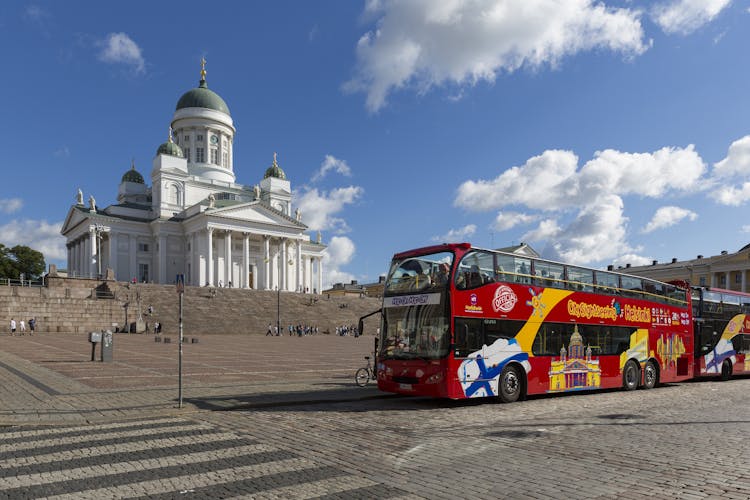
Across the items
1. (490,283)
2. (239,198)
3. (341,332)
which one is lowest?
(341,332)

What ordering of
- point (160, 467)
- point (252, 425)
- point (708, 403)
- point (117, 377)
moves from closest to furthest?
point (160, 467), point (252, 425), point (708, 403), point (117, 377)

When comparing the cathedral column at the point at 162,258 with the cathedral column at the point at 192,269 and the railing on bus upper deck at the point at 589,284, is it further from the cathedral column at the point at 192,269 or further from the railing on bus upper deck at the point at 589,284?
the railing on bus upper deck at the point at 589,284

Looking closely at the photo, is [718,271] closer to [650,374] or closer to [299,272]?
[299,272]

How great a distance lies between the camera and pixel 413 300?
43.2ft

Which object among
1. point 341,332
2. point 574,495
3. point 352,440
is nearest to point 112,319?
point 341,332

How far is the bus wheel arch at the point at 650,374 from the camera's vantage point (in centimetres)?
1822

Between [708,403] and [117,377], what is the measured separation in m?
16.2

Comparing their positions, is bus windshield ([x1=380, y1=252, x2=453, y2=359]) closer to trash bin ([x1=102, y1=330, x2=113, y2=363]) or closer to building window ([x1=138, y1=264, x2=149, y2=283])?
trash bin ([x1=102, y1=330, x2=113, y2=363])

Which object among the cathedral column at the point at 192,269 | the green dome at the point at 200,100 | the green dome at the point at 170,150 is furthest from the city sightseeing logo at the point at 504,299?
the green dome at the point at 200,100

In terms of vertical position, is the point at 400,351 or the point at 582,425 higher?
the point at 400,351

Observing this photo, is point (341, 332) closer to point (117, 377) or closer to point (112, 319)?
point (112, 319)

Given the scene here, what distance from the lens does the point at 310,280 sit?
312 ft

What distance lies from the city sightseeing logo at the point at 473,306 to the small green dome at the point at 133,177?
84143 mm

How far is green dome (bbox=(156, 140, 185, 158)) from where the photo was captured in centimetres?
8138
